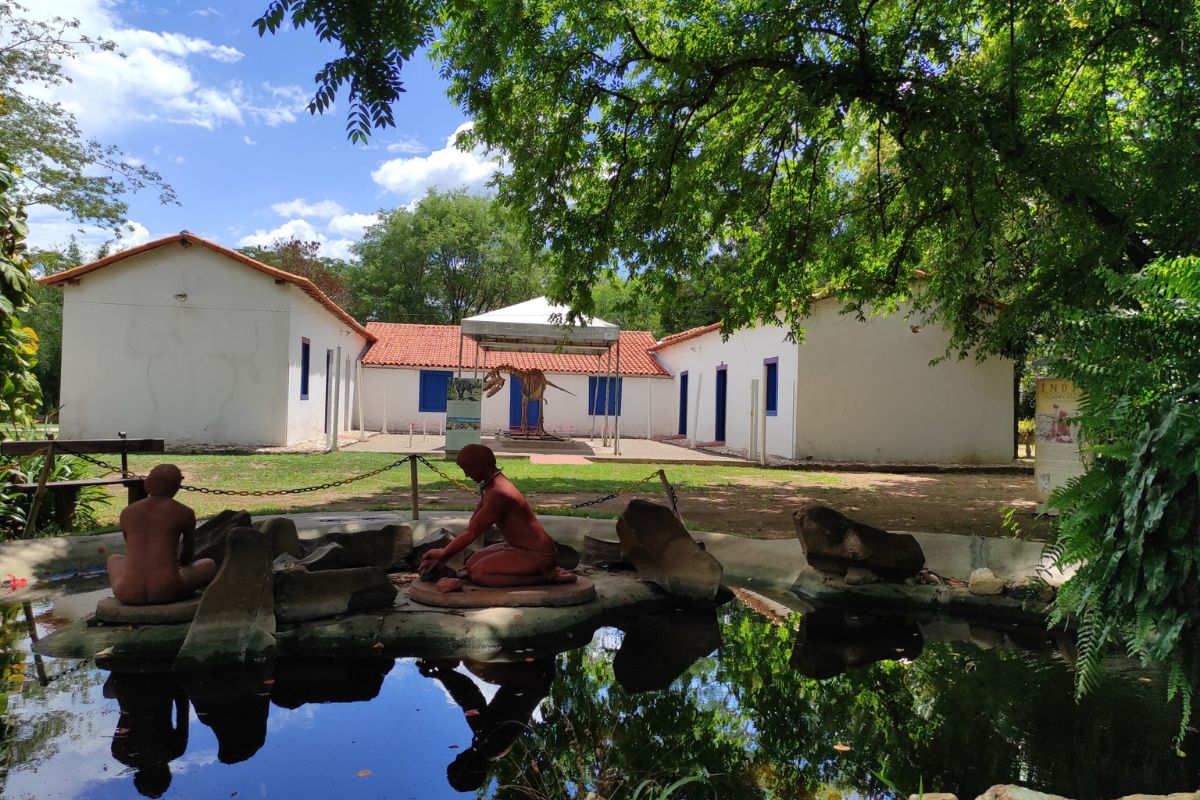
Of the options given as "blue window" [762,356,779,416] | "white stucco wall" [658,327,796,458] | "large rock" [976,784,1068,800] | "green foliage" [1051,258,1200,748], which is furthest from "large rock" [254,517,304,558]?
"blue window" [762,356,779,416]

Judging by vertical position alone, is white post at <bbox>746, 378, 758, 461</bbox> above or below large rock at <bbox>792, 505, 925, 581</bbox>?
above

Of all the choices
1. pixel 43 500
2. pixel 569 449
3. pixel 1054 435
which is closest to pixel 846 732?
pixel 1054 435

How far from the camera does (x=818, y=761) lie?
3621 millimetres

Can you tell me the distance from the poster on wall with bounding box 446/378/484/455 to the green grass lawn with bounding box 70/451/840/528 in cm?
81

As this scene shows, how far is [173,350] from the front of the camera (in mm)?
17500

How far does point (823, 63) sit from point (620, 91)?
7.56 feet

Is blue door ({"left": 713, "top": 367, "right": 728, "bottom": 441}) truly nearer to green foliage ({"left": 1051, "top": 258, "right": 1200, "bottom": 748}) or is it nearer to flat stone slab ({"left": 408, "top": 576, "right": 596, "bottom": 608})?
flat stone slab ({"left": 408, "top": 576, "right": 596, "bottom": 608})

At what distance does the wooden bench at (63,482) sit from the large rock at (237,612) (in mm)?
3225

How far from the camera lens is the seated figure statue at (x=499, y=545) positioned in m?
5.49

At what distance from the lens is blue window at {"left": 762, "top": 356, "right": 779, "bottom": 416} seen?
18.3 metres

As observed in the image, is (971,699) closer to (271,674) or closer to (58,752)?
(271,674)

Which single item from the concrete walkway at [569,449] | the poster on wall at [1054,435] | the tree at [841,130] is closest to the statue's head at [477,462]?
the tree at [841,130]

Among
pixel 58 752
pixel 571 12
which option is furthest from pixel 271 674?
pixel 571 12

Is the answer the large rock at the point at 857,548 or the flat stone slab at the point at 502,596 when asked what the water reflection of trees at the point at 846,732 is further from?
the large rock at the point at 857,548
